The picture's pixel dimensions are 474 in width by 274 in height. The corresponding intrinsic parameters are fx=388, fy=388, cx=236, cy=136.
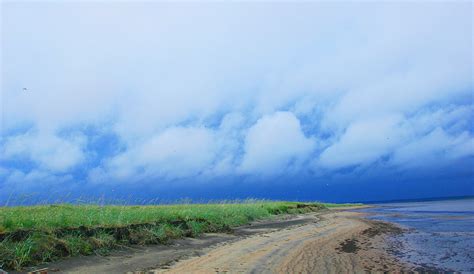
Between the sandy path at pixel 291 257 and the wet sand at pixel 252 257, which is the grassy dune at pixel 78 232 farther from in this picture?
the sandy path at pixel 291 257

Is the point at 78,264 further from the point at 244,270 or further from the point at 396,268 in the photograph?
the point at 396,268

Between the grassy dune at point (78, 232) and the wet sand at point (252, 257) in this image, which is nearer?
the grassy dune at point (78, 232)

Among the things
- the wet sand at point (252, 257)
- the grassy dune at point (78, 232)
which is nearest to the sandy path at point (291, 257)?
the wet sand at point (252, 257)

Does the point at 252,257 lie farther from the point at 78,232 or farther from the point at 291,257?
the point at 78,232

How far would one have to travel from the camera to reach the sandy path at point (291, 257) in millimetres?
10336

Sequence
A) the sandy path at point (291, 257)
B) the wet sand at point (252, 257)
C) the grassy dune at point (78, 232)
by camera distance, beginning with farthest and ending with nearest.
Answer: the sandy path at point (291, 257) < the wet sand at point (252, 257) < the grassy dune at point (78, 232)

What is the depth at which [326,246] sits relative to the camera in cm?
1486

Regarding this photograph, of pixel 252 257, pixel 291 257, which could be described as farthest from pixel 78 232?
pixel 291 257

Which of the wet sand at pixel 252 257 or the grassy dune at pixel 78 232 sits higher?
the grassy dune at pixel 78 232

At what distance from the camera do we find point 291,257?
12055mm

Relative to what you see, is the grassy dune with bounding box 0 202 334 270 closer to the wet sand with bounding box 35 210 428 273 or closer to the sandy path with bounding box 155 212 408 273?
the wet sand with bounding box 35 210 428 273

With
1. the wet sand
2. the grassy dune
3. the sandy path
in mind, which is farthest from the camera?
the sandy path

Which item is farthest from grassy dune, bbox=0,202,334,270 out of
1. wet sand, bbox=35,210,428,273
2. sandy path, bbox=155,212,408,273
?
sandy path, bbox=155,212,408,273

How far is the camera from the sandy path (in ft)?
33.9
